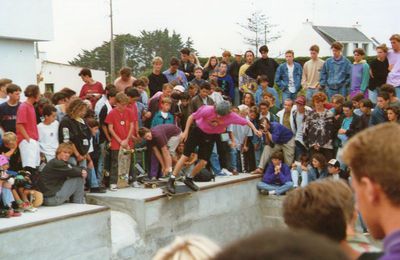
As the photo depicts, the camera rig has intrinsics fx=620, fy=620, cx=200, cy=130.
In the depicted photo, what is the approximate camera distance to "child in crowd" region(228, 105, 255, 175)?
11.5 metres

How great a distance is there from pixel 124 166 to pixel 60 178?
1713 millimetres

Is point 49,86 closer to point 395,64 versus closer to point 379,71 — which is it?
point 379,71

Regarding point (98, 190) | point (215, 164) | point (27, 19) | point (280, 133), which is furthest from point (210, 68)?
point (98, 190)

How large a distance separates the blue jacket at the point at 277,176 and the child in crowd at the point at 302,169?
0.11 metres

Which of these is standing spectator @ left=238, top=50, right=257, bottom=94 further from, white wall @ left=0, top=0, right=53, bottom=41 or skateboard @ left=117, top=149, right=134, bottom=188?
white wall @ left=0, top=0, right=53, bottom=41

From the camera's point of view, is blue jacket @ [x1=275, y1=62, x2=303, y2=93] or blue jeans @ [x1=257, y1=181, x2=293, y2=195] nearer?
blue jeans @ [x1=257, y1=181, x2=293, y2=195]

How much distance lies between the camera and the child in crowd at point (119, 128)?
9.60m

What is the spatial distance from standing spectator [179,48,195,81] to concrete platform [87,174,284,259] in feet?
8.47

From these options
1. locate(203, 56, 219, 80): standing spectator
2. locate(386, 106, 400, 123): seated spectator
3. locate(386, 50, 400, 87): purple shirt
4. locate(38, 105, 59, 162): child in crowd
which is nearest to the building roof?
locate(203, 56, 219, 80): standing spectator

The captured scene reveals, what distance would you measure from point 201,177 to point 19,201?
3.74m

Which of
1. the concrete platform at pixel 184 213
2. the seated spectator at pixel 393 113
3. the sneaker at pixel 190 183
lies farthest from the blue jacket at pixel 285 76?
the sneaker at pixel 190 183

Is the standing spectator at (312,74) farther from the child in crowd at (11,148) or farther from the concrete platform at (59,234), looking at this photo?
the child in crowd at (11,148)

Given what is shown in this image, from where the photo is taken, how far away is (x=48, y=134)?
8.52m

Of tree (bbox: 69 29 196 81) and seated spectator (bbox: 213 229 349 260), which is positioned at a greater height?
tree (bbox: 69 29 196 81)
